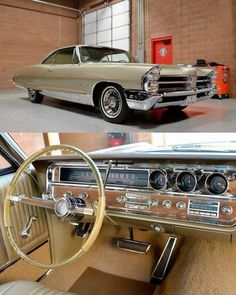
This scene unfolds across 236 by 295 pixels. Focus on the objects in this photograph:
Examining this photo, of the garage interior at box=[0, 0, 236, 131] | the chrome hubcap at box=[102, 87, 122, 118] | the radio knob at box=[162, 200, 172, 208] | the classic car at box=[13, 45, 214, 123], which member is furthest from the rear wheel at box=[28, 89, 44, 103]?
the radio knob at box=[162, 200, 172, 208]

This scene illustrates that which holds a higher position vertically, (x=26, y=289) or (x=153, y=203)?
(x=153, y=203)

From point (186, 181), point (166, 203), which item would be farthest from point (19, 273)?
point (186, 181)

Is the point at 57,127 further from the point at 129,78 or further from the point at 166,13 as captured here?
the point at 166,13

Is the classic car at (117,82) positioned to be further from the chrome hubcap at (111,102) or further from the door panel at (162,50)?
the door panel at (162,50)

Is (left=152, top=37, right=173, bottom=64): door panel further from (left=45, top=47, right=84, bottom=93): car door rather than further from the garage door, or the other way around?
(left=45, top=47, right=84, bottom=93): car door

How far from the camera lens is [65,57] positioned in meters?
4.62

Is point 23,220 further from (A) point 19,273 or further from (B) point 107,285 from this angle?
(B) point 107,285

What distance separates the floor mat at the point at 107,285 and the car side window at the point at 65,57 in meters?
3.03

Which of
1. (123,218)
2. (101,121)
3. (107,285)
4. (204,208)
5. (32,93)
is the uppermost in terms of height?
(32,93)

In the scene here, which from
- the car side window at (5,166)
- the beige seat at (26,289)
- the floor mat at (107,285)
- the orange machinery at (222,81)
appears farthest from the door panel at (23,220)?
the orange machinery at (222,81)

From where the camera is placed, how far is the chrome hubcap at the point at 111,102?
11.6 feet

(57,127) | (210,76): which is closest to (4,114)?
(57,127)

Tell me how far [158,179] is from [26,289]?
37.5 inches

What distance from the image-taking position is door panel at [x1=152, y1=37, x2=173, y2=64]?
9242mm
